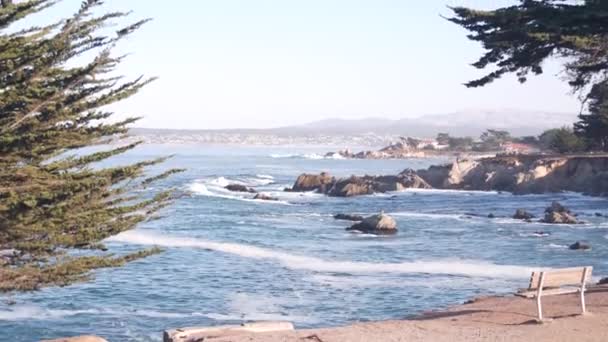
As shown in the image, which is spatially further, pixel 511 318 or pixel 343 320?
pixel 343 320

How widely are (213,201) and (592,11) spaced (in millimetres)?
41326

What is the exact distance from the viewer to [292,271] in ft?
78.7

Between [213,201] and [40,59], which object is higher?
[40,59]

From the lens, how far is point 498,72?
535 inches

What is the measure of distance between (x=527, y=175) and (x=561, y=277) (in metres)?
50.6

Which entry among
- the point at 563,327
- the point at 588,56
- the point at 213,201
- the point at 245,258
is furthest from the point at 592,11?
the point at 213,201

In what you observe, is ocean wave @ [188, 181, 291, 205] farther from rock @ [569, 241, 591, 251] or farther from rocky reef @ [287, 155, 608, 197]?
rock @ [569, 241, 591, 251]

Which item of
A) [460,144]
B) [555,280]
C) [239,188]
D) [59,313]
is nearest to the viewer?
[555,280]

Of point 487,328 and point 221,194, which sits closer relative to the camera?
point 487,328

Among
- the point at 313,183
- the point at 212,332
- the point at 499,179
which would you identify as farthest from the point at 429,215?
the point at 212,332

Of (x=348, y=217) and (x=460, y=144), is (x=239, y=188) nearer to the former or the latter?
(x=348, y=217)

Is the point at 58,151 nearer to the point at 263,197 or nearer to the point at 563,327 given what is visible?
the point at 563,327

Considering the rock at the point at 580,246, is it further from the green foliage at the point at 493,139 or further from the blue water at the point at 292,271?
the green foliage at the point at 493,139

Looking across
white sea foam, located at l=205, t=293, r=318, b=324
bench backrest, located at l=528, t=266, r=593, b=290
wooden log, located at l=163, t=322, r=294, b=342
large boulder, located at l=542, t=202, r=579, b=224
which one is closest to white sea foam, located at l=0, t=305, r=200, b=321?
white sea foam, located at l=205, t=293, r=318, b=324
